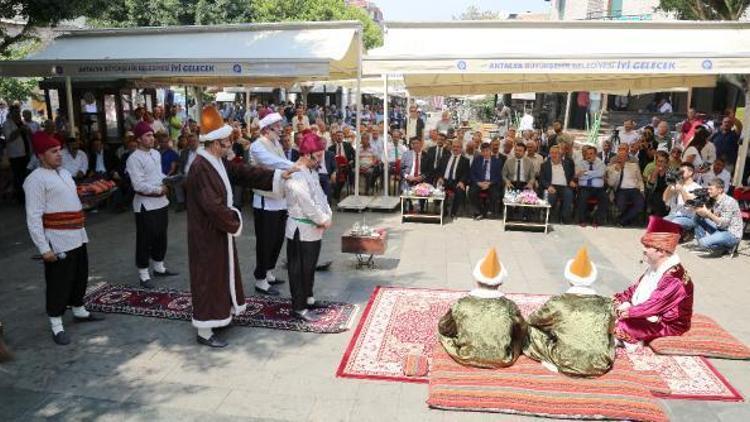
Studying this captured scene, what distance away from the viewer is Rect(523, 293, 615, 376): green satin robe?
4.00 meters

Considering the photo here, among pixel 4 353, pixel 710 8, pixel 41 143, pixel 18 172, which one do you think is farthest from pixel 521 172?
pixel 18 172

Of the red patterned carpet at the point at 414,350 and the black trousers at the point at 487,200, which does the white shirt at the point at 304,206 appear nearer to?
→ the red patterned carpet at the point at 414,350

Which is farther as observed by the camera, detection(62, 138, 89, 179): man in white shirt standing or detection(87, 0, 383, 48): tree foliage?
detection(87, 0, 383, 48): tree foliage

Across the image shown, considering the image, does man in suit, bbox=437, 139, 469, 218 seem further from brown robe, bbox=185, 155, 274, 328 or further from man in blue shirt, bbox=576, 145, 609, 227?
brown robe, bbox=185, 155, 274, 328

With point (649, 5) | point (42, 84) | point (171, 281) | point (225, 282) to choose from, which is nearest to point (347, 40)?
point (171, 281)

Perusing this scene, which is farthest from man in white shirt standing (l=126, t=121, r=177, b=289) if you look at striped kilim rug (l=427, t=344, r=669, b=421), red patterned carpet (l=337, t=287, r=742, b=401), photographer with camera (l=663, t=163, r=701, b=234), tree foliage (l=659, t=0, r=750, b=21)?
tree foliage (l=659, t=0, r=750, b=21)

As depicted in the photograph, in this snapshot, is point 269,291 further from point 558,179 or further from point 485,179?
point 558,179

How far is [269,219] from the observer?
586 centimetres

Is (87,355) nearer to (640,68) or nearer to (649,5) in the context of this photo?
(640,68)

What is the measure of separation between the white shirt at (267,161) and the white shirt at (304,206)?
1.72 feet

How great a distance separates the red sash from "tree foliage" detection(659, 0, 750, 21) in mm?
13185

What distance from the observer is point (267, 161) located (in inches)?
224

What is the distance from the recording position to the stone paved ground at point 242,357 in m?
3.87

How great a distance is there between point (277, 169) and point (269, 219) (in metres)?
0.75
